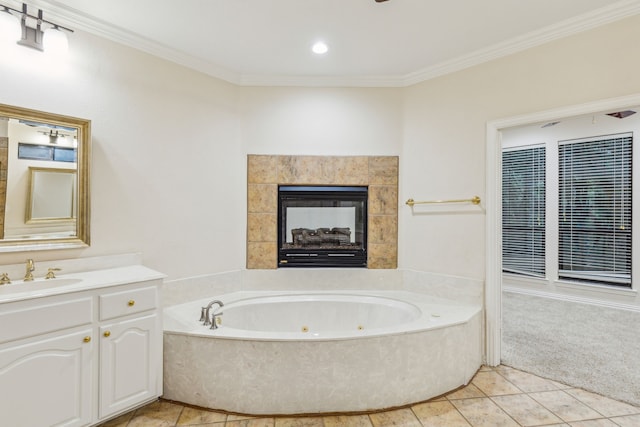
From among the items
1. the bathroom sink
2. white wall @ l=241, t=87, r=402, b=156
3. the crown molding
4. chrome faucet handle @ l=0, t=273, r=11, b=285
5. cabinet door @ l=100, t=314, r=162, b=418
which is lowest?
cabinet door @ l=100, t=314, r=162, b=418

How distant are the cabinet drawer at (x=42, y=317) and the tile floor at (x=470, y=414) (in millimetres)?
726

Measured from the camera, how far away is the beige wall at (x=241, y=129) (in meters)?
2.32

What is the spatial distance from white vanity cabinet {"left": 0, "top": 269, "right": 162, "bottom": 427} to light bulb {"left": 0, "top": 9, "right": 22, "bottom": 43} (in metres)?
1.54

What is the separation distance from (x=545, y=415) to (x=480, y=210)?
1.47 metres

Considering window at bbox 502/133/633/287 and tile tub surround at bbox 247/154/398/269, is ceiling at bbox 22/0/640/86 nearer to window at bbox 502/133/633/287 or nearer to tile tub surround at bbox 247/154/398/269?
tile tub surround at bbox 247/154/398/269

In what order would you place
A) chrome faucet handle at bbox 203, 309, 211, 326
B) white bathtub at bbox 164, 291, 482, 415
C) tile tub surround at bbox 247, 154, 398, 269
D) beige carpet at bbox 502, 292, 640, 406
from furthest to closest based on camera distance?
1. tile tub surround at bbox 247, 154, 398, 269
2. beige carpet at bbox 502, 292, 640, 406
3. chrome faucet handle at bbox 203, 309, 211, 326
4. white bathtub at bbox 164, 291, 482, 415

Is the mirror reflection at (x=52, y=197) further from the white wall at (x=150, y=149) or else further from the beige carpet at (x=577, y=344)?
the beige carpet at (x=577, y=344)

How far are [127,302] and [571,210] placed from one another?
5413 millimetres

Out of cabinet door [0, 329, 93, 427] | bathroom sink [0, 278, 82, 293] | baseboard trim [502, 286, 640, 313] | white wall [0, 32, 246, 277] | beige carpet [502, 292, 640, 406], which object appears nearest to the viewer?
cabinet door [0, 329, 93, 427]

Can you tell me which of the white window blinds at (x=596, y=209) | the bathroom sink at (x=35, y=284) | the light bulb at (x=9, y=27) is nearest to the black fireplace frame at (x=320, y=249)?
the bathroom sink at (x=35, y=284)

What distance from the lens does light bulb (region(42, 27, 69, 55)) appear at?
2.12 meters

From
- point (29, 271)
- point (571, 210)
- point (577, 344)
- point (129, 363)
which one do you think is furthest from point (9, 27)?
point (571, 210)

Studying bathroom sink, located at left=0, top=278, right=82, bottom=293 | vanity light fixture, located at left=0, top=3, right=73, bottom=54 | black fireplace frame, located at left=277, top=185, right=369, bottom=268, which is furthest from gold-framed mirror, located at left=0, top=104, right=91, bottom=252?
black fireplace frame, located at left=277, top=185, right=369, bottom=268

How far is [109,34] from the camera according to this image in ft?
8.00
